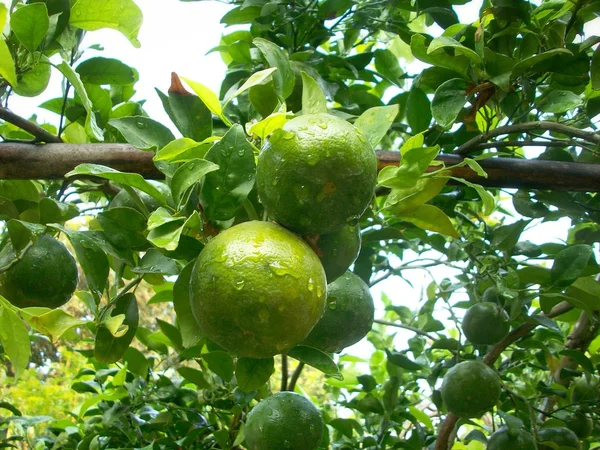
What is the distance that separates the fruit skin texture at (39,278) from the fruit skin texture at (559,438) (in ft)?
3.17

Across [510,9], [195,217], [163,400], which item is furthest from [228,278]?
[163,400]

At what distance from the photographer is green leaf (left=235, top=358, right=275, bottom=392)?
79cm

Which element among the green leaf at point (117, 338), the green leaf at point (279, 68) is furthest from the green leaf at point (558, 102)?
the green leaf at point (117, 338)

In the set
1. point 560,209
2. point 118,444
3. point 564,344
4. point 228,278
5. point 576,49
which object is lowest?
point 118,444

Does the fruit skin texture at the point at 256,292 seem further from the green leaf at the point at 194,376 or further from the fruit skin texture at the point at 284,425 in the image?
the green leaf at the point at 194,376

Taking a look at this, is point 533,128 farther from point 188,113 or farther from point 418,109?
point 188,113

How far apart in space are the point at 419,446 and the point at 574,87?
0.81 meters

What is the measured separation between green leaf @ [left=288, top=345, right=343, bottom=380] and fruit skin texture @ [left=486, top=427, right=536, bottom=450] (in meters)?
0.67

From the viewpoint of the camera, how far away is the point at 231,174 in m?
0.63

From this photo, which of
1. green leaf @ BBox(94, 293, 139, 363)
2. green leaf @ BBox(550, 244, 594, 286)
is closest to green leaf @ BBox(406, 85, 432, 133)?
green leaf @ BBox(550, 244, 594, 286)

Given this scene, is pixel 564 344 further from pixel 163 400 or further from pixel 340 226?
pixel 340 226

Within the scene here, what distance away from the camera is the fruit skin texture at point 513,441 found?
4.01 feet

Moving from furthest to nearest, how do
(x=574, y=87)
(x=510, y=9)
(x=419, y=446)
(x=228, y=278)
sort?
(x=419, y=446)
(x=574, y=87)
(x=510, y=9)
(x=228, y=278)

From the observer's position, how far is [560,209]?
117cm
